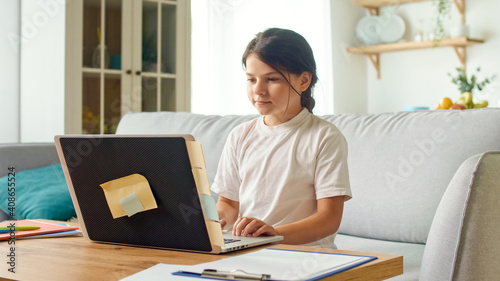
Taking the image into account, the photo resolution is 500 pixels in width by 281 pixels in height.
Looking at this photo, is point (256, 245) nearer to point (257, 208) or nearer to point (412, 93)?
point (257, 208)

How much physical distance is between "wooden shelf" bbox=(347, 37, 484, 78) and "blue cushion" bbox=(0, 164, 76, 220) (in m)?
3.13

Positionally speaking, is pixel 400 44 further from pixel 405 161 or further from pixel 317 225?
pixel 317 225

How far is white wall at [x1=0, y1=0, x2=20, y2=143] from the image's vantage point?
311 centimetres

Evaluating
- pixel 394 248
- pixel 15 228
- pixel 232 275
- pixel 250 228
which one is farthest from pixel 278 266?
pixel 394 248

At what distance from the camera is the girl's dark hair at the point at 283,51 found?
1.30 metres

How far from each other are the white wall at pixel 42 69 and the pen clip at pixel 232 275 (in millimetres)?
2418

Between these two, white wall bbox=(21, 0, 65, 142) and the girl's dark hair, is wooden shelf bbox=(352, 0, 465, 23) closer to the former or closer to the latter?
white wall bbox=(21, 0, 65, 142)

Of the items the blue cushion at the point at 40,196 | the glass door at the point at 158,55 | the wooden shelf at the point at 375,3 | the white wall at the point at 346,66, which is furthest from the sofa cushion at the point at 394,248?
the wooden shelf at the point at 375,3

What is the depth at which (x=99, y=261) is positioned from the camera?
0.87 meters

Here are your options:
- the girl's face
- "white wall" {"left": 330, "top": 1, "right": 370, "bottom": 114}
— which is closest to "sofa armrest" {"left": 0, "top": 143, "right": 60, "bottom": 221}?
the girl's face

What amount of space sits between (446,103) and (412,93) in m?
2.30

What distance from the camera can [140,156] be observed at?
90cm

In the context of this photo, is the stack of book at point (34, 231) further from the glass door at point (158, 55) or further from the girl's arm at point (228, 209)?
the glass door at point (158, 55)

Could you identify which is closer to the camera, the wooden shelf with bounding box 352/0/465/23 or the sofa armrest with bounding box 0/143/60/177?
the sofa armrest with bounding box 0/143/60/177
